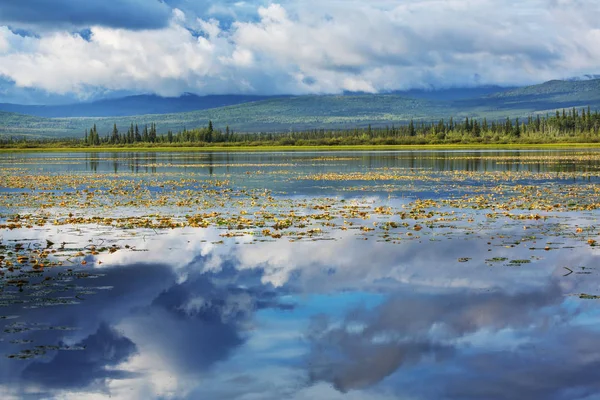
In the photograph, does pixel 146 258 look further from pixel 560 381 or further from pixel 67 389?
pixel 560 381

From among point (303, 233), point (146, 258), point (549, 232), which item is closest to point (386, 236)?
point (303, 233)

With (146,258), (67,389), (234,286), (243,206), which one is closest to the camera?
(67,389)

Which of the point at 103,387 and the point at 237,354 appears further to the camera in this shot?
the point at 237,354

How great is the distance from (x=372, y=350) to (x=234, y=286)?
4.86 m

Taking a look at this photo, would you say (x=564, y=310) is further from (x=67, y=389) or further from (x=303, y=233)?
(x=303, y=233)

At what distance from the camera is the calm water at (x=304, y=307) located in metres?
9.99

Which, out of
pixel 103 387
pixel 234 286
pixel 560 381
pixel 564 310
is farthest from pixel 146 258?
pixel 560 381

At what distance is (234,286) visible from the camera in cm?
1530

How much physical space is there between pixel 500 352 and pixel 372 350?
73.9 inches

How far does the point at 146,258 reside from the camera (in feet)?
60.4

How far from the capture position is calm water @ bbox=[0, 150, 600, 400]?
9.99m

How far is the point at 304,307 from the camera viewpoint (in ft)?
44.2

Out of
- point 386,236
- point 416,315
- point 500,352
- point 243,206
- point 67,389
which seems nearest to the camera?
point 67,389

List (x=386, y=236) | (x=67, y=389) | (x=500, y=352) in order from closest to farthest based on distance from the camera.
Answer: (x=67, y=389) < (x=500, y=352) < (x=386, y=236)
